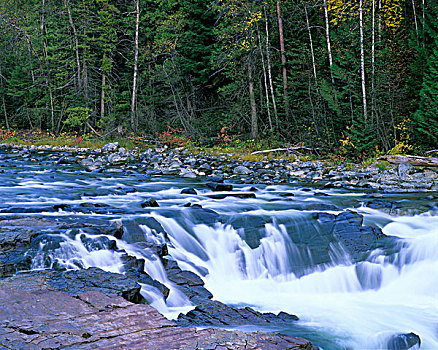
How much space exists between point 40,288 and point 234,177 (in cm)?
943

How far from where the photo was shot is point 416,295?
6012 millimetres

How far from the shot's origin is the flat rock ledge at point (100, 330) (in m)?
2.90

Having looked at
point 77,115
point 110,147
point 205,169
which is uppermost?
point 77,115

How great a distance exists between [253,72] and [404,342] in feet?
52.5

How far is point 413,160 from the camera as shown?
39.6ft

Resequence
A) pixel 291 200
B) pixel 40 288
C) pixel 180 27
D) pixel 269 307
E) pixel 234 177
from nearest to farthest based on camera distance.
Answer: pixel 40 288 → pixel 269 307 → pixel 291 200 → pixel 234 177 → pixel 180 27

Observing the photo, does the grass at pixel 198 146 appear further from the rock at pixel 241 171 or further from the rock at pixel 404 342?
the rock at pixel 404 342

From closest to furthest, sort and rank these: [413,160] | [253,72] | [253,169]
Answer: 1. [413,160]
2. [253,169]
3. [253,72]

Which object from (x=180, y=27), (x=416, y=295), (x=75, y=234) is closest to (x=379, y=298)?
(x=416, y=295)

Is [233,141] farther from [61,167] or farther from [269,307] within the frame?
[269,307]

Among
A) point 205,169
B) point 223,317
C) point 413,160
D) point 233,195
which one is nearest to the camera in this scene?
point 223,317

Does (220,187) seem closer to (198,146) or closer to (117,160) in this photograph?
(117,160)

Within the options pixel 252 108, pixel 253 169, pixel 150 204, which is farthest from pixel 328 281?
pixel 252 108

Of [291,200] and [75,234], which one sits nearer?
[75,234]
